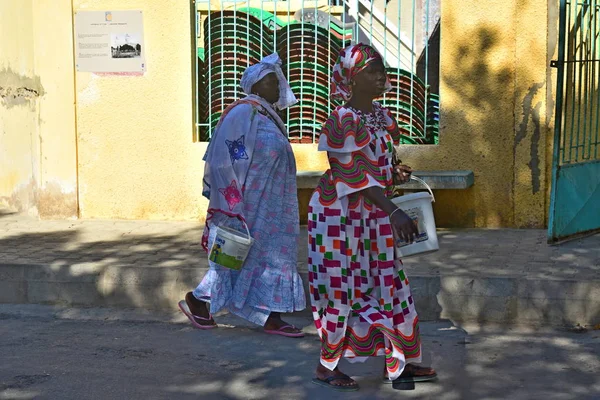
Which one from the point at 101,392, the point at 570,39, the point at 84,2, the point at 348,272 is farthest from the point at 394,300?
the point at 84,2

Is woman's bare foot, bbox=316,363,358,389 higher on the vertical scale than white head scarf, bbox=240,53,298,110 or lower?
lower

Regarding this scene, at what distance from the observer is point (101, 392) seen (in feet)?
16.7

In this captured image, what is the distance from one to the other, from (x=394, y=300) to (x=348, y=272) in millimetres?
249

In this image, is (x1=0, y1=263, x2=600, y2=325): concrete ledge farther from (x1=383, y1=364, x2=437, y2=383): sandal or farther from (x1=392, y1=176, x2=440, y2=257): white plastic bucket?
(x1=392, y1=176, x2=440, y2=257): white plastic bucket

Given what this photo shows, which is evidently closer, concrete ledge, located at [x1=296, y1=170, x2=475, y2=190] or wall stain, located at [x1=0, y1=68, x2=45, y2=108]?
concrete ledge, located at [x1=296, y1=170, x2=475, y2=190]

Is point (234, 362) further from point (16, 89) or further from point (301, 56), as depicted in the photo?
point (16, 89)

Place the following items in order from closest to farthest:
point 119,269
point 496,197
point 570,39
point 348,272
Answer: point 348,272, point 119,269, point 570,39, point 496,197

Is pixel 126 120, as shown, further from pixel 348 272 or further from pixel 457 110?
pixel 348 272

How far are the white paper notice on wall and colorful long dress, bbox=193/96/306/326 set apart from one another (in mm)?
3399

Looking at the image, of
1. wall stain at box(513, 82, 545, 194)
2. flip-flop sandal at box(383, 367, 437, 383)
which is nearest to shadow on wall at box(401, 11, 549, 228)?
wall stain at box(513, 82, 545, 194)

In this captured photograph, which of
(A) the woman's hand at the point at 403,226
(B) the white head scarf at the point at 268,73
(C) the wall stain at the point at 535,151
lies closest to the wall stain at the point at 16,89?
(B) the white head scarf at the point at 268,73

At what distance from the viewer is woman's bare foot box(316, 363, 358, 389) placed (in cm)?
510

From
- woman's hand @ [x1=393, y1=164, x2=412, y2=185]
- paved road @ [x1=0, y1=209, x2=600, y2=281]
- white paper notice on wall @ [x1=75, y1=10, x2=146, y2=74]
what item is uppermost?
white paper notice on wall @ [x1=75, y1=10, x2=146, y2=74]

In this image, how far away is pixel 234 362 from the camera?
18.8 feet
